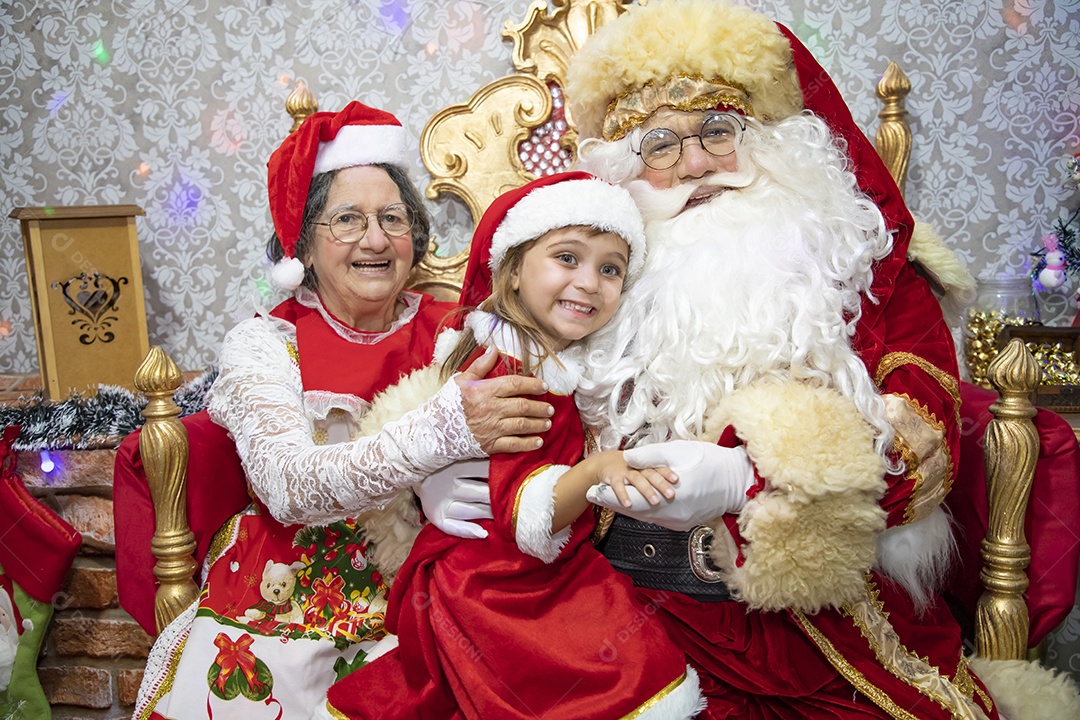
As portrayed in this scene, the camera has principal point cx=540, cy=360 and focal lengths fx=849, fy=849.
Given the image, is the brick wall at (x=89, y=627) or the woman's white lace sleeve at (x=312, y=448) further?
the brick wall at (x=89, y=627)

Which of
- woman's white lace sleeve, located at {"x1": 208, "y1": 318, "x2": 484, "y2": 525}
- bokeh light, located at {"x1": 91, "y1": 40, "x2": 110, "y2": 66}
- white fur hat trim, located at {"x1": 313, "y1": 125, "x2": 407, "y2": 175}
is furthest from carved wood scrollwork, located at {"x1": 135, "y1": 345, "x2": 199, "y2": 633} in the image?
bokeh light, located at {"x1": 91, "y1": 40, "x2": 110, "y2": 66}

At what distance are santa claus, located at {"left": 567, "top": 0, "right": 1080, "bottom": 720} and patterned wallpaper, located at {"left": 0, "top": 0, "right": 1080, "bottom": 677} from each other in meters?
0.91

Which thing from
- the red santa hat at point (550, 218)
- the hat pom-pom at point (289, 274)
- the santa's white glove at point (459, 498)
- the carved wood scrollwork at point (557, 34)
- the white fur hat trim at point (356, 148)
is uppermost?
the carved wood scrollwork at point (557, 34)

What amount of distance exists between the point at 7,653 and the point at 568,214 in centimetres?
197

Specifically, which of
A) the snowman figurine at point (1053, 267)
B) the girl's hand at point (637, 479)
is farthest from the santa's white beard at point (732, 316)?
the snowman figurine at point (1053, 267)

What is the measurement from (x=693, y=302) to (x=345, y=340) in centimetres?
93

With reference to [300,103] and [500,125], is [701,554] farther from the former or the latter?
[300,103]

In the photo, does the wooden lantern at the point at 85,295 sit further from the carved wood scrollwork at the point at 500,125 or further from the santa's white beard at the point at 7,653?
the carved wood scrollwork at the point at 500,125

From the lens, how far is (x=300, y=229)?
224 centimetres

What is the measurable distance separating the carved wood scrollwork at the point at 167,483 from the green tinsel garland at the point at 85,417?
1.22ft

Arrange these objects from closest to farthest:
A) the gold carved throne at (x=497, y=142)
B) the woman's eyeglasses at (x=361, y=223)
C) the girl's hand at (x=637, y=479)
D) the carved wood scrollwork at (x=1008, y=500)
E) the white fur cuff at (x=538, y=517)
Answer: the girl's hand at (x=637, y=479)
the white fur cuff at (x=538, y=517)
the carved wood scrollwork at (x=1008, y=500)
the gold carved throne at (x=497, y=142)
the woman's eyeglasses at (x=361, y=223)

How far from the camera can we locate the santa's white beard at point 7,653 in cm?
232

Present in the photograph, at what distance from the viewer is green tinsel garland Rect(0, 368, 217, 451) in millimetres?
2453

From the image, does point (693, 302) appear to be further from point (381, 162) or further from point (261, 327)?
point (261, 327)
